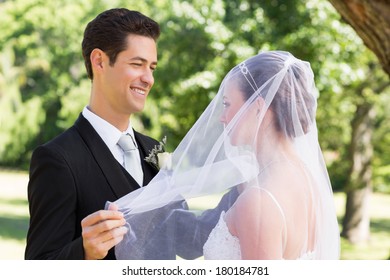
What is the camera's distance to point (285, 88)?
269 cm

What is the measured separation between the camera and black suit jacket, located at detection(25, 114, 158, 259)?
2439 millimetres

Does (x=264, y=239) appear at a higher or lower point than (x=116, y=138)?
lower

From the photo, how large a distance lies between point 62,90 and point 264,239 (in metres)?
30.8

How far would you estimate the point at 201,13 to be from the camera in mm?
12789

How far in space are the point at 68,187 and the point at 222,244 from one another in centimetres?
55

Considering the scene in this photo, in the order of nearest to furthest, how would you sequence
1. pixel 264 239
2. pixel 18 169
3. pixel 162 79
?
pixel 264 239 < pixel 162 79 < pixel 18 169

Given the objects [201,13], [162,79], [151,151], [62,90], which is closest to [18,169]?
[62,90]

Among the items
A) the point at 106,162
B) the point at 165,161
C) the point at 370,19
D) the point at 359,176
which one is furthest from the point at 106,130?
the point at 359,176

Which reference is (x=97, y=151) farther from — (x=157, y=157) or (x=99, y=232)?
(x=99, y=232)

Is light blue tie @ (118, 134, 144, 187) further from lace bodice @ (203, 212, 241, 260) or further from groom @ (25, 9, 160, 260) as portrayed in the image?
lace bodice @ (203, 212, 241, 260)

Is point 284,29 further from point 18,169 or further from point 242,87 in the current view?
point 18,169

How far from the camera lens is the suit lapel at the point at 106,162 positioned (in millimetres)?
2656

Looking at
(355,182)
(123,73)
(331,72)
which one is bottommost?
(355,182)

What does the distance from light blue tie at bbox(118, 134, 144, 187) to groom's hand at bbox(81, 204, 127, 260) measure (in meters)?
0.52
